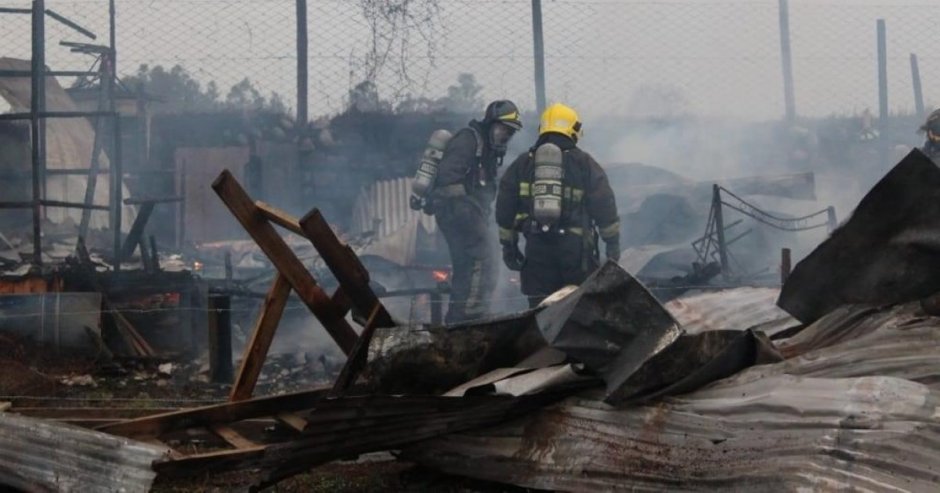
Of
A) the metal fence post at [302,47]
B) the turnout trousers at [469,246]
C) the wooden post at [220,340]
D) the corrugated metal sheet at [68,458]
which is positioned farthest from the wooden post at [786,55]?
the corrugated metal sheet at [68,458]

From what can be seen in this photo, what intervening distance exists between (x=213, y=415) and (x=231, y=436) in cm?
12

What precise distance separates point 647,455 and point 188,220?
12101mm

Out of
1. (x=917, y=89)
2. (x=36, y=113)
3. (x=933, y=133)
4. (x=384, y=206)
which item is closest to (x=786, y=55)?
(x=917, y=89)

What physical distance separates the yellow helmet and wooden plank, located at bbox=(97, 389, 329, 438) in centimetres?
371

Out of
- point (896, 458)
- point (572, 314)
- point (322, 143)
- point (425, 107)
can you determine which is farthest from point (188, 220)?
point (896, 458)

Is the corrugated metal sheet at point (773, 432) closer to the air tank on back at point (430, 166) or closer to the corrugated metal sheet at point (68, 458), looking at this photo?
the corrugated metal sheet at point (68, 458)

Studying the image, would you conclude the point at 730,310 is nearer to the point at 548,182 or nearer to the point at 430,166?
the point at 548,182

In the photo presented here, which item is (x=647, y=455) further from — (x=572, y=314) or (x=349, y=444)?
(x=349, y=444)

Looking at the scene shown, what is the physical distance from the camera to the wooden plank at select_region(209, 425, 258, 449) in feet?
15.8

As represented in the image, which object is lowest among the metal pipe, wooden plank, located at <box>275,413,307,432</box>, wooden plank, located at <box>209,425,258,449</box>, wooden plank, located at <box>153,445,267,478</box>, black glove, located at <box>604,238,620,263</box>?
wooden plank, located at <box>153,445,267,478</box>

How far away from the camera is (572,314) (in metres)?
4.02

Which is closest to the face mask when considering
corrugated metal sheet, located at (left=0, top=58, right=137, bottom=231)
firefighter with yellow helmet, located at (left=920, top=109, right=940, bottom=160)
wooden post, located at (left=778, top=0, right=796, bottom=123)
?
firefighter with yellow helmet, located at (left=920, top=109, right=940, bottom=160)

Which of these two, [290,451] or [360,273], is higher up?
[360,273]

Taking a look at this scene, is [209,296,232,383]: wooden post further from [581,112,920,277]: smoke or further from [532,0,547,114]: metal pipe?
[532,0,547,114]: metal pipe
